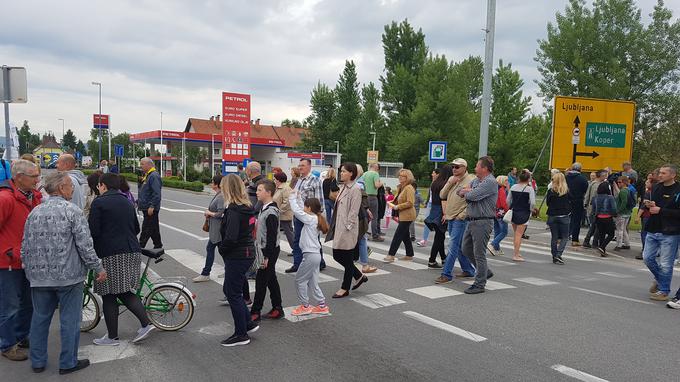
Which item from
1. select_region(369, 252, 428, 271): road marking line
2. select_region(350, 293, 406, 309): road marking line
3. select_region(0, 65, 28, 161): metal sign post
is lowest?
select_region(369, 252, 428, 271): road marking line

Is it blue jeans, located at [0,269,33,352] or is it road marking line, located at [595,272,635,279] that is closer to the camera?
blue jeans, located at [0,269,33,352]

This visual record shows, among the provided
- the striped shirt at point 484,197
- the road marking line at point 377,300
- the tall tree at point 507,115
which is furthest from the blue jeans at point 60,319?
the tall tree at point 507,115

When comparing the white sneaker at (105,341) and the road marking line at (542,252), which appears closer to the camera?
the white sneaker at (105,341)

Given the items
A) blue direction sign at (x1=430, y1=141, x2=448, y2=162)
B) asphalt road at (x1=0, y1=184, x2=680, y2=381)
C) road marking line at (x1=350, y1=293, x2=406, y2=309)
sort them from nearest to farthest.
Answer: asphalt road at (x1=0, y1=184, x2=680, y2=381) → road marking line at (x1=350, y1=293, x2=406, y2=309) → blue direction sign at (x1=430, y1=141, x2=448, y2=162)

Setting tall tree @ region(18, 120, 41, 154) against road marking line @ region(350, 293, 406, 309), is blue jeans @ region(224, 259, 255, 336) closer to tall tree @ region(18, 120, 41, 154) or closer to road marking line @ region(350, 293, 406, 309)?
road marking line @ region(350, 293, 406, 309)

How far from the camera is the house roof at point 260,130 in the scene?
262ft

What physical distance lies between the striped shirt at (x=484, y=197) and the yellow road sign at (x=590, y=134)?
9681 mm

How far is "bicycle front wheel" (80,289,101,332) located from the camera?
5.17 meters

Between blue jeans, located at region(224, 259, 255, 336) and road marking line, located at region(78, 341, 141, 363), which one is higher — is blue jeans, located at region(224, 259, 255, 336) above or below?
above

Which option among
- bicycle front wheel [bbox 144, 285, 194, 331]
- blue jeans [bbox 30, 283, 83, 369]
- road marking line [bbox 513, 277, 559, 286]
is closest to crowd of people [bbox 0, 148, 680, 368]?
blue jeans [bbox 30, 283, 83, 369]

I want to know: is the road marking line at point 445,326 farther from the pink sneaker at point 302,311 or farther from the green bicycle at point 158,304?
the green bicycle at point 158,304

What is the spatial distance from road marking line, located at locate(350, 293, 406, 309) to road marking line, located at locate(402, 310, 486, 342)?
0.43 m

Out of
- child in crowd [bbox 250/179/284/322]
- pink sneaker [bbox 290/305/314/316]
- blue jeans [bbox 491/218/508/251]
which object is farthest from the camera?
blue jeans [bbox 491/218/508/251]

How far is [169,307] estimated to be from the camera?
523 cm
